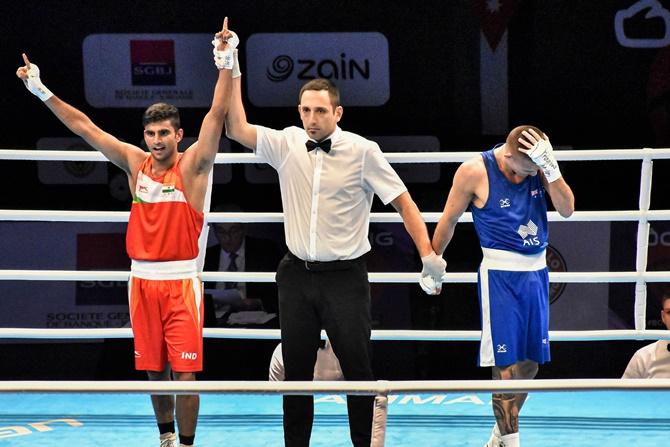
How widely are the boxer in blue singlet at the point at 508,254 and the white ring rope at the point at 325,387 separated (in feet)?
5.19

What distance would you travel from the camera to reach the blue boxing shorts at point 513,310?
3695mm

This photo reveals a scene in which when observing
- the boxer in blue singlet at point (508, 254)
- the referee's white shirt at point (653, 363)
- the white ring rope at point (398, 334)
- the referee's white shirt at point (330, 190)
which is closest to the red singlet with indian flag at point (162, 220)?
the referee's white shirt at point (330, 190)

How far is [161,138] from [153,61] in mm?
2227

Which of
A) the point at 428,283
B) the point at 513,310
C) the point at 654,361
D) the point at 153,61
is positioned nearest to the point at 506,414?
the point at 513,310

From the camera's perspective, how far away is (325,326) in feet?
11.8

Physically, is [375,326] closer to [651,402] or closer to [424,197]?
[424,197]

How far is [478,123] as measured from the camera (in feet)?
18.9

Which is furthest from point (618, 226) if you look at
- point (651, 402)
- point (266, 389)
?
point (266, 389)

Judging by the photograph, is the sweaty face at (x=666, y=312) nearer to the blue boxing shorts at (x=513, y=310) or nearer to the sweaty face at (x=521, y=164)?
the blue boxing shorts at (x=513, y=310)

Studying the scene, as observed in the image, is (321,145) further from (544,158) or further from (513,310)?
(513,310)

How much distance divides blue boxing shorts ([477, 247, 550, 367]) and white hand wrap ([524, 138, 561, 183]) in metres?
0.33

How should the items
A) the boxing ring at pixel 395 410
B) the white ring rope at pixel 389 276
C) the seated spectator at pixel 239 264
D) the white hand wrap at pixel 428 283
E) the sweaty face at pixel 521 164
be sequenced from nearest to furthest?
the sweaty face at pixel 521 164, the white hand wrap at pixel 428 283, the boxing ring at pixel 395 410, the white ring rope at pixel 389 276, the seated spectator at pixel 239 264

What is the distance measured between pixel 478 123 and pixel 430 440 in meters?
2.30

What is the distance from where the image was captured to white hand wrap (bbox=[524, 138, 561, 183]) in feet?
11.6
